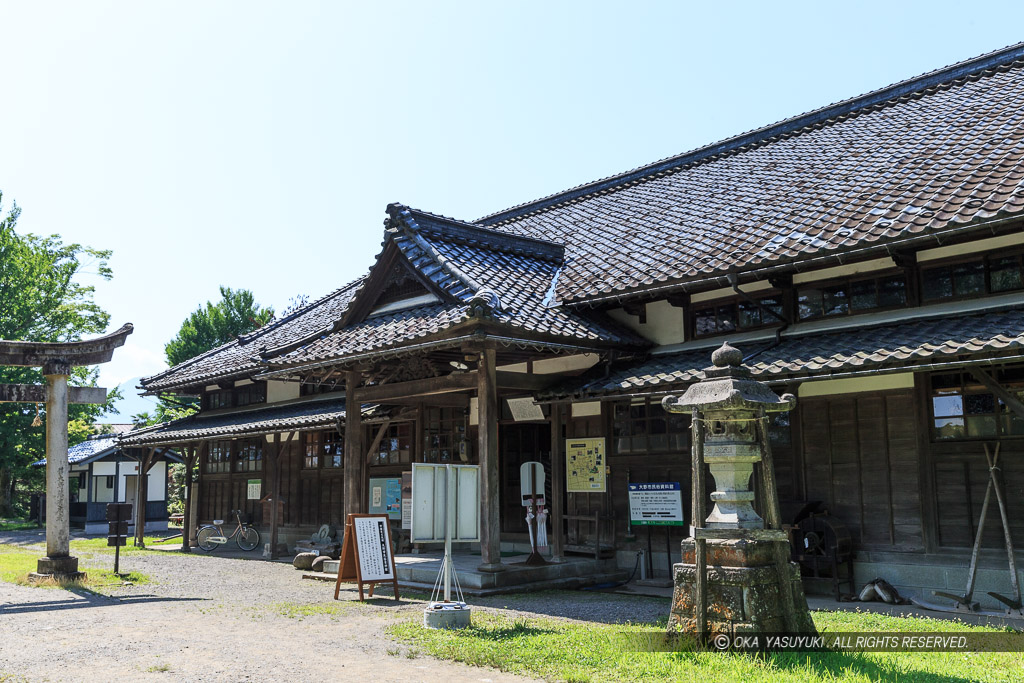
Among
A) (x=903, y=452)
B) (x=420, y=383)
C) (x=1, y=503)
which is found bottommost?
(x=1, y=503)

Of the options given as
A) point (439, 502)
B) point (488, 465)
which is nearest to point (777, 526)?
point (439, 502)

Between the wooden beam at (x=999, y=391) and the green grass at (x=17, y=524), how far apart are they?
33199 mm

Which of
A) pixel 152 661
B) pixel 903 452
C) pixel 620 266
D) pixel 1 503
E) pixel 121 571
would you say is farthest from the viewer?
pixel 1 503

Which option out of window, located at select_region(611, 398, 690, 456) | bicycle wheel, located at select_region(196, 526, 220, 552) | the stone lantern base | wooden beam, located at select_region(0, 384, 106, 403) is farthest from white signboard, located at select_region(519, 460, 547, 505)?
bicycle wheel, located at select_region(196, 526, 220, 552)

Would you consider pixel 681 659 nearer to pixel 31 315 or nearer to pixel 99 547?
pixel 99 547

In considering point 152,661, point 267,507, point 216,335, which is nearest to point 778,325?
point 152,661

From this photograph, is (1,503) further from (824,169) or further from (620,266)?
(824,169)

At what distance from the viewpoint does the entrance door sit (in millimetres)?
15688

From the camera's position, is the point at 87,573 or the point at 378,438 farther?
the point at 378,438

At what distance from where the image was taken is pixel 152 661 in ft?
24.1

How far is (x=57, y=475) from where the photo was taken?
1345cm

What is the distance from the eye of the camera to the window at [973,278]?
988 cm

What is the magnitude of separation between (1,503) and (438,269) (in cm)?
3346

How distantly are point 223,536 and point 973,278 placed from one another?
1812 centimetres
